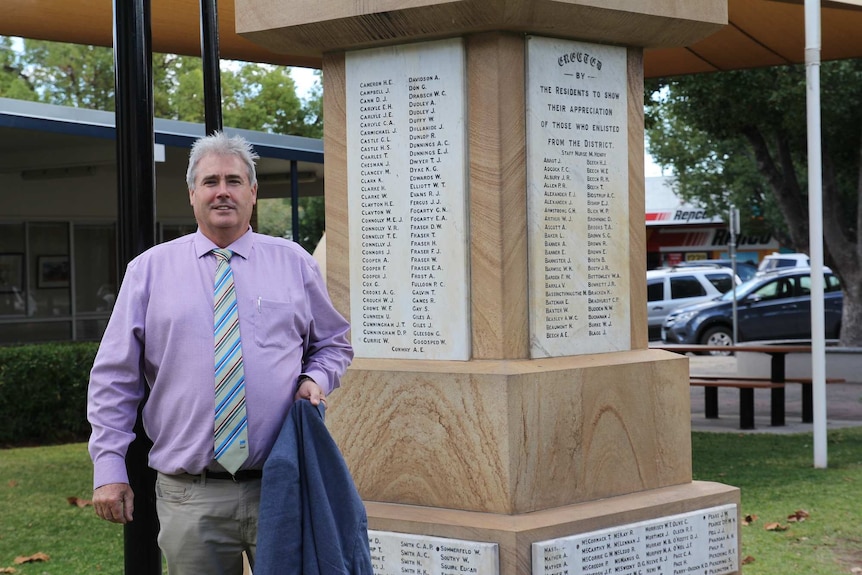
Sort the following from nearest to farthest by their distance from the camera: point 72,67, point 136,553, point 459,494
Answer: point 136,553 < point 459,494 < point 72,67

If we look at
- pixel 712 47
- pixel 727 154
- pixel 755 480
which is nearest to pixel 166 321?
pixel 755 480

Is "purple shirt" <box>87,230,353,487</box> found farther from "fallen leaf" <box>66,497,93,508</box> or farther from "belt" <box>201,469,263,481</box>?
"fallen leaf" <box>66,497,93,508</box>

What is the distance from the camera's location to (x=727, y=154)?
3888cm

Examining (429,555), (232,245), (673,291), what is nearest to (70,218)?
(673,291)

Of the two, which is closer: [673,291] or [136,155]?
[136,155]

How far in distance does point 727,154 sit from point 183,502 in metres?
37.4

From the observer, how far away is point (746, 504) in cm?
873

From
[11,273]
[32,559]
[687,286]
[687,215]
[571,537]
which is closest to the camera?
[571,537]

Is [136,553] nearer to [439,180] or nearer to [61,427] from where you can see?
[439,180]

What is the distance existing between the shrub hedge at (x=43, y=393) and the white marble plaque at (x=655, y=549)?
957 cm

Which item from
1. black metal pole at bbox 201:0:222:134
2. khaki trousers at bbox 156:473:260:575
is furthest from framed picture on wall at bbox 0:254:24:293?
khaki trousers at bbox 156:473:260:575

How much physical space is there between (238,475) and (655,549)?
2227 mm

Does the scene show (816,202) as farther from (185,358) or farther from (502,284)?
(185,358)

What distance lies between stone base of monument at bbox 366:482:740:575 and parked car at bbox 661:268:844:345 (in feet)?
61.1
